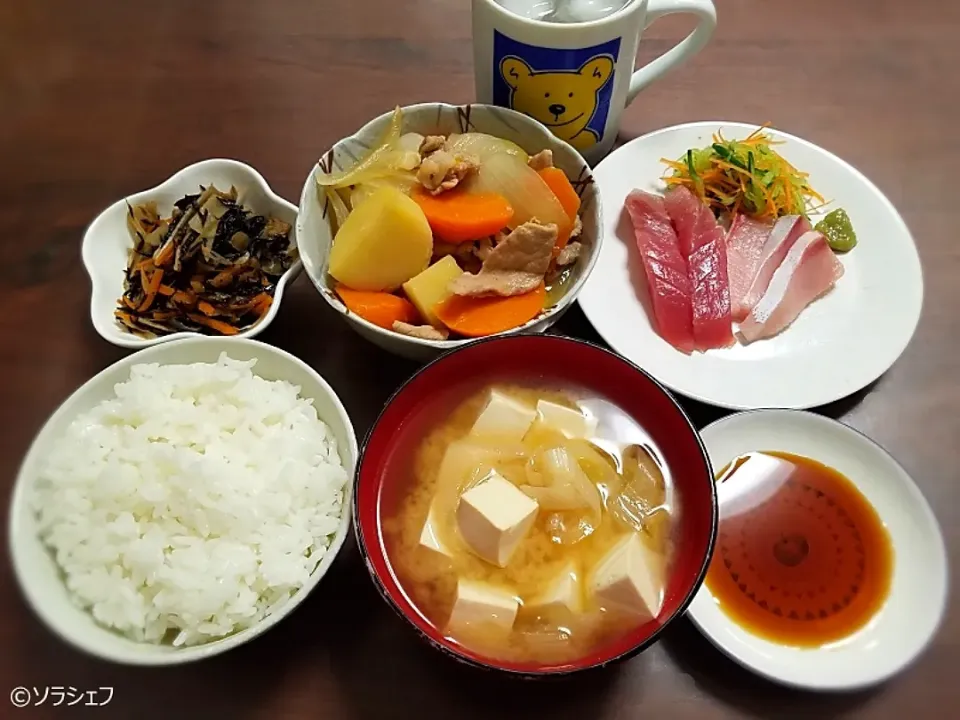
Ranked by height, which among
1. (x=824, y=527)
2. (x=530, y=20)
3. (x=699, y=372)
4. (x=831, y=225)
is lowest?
(x=824, y=527)

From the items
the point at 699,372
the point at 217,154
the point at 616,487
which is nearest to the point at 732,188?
the point at 699,372

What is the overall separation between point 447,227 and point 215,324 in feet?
1.55

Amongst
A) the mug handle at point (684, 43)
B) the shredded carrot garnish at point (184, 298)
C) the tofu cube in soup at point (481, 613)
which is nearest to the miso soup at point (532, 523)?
the tofu cube in soup at point (481, 613)

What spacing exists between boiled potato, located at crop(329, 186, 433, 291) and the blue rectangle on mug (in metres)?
0.35

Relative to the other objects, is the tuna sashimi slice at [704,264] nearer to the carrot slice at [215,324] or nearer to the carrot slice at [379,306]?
the carrot slice at [379,306]

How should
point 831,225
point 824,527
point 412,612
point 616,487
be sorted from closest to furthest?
point 412,612, point 616,487, point 824,527, point 831,225

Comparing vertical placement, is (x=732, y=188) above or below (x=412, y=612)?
above

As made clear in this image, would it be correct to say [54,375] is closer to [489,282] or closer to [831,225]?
[489,282]

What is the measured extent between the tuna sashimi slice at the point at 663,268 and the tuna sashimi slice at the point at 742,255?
10 centimetres

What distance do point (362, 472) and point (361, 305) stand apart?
345mm

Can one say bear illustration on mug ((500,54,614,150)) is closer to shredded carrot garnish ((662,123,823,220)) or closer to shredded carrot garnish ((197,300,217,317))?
shredded carrot garnish ((662,123,823,220))

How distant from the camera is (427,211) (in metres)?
1.40

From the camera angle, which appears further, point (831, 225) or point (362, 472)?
point (831, 225)

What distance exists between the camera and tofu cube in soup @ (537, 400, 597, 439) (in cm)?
123
